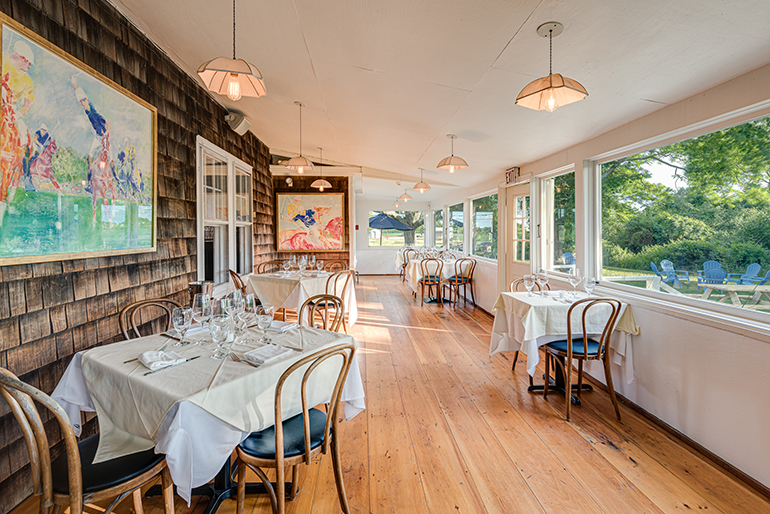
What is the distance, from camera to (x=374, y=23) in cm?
228

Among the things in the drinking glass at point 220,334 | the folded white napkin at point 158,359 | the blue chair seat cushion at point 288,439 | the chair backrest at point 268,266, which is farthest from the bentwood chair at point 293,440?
the chair backrest at point 268,266

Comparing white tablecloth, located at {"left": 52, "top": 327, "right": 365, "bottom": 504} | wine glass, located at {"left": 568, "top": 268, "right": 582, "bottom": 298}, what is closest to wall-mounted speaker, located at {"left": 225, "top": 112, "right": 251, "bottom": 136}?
white tablecloth, located at {"left": 52, "top": 327, "right": 365, "bottom": 504}

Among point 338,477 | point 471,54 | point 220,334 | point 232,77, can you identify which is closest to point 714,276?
point 471,54

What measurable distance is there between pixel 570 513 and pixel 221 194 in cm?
440

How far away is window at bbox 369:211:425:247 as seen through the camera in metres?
11.5

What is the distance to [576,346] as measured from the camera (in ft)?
9.13

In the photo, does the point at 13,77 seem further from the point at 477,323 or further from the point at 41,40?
the point at 477,323

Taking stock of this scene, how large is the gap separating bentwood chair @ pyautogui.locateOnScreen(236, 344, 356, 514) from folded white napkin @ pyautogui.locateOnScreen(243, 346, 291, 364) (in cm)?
13

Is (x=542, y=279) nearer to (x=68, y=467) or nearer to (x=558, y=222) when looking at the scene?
(x=558, y=222)

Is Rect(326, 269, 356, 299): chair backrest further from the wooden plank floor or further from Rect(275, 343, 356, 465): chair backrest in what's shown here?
Rect(275, 343, 356, 465): chair backrest

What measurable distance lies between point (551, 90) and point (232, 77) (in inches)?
73.3

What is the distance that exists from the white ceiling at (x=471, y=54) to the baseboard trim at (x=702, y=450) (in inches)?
88.7

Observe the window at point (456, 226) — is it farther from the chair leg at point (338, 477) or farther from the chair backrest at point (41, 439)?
the chair backrest at point (41, 439)

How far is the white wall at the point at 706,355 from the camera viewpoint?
6.48 feet
